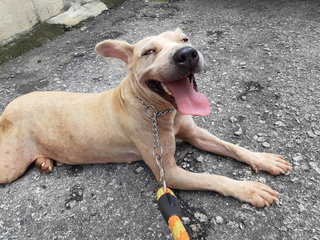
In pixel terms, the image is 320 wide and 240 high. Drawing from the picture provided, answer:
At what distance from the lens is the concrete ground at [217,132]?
304 centimetres

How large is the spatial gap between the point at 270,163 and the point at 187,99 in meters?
1.19

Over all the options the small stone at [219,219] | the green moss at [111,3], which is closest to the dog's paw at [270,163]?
the small stone at [219,219]

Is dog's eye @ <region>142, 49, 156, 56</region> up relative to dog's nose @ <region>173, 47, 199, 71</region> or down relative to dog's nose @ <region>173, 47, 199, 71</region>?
down

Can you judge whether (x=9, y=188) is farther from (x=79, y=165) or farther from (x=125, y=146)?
(x=125, y=146)

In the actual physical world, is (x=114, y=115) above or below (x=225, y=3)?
above

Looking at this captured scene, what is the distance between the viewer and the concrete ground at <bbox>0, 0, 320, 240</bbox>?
3043 mm

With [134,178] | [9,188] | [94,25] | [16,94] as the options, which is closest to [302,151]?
[134,178]

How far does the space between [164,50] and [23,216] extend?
2.23m

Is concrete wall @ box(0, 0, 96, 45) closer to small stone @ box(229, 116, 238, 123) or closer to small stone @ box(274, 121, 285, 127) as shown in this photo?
small stone @ box(229, 116, 238, 123)

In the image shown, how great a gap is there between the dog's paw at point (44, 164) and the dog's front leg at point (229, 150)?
61.0 inches

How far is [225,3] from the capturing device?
712cm

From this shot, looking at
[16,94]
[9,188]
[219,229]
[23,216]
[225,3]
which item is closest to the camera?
[219,229]

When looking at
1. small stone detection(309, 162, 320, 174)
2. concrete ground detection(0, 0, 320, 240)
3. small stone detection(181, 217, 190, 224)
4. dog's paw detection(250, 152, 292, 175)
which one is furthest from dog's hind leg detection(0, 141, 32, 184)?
small stone detection(309, 162, 320, 174)

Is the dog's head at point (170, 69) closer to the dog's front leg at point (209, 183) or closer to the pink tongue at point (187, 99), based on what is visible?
the pink tongue at point (187, 99)
